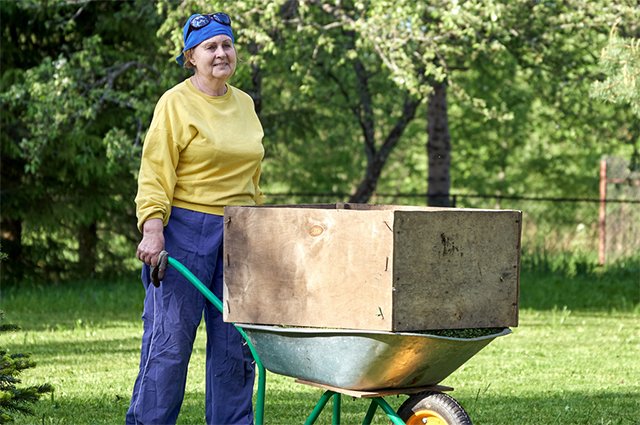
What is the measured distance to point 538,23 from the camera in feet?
39.8

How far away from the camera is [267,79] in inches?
727

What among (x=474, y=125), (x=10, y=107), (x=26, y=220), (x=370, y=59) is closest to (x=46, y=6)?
(x=10, y=107)

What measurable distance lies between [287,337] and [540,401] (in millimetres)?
2969

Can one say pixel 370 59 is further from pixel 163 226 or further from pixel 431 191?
pixel 163 226

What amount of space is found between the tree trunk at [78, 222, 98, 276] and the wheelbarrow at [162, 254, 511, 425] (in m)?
11.2

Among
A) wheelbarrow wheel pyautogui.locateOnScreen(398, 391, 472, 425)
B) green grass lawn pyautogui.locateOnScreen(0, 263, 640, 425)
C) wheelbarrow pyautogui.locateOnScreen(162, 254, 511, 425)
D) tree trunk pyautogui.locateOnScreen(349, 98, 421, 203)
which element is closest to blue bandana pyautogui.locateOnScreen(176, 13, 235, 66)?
wheelbarrow pyautogui.locateOnScreen(162, 254, 511, 425)

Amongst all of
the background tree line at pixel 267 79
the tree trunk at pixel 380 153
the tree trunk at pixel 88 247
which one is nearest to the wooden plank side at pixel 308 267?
the background tree line at pixel 267 79

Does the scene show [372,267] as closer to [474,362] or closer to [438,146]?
[474,362]

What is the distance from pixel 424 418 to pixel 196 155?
1.30m

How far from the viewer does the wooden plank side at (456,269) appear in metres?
3.84

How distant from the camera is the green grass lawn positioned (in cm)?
627

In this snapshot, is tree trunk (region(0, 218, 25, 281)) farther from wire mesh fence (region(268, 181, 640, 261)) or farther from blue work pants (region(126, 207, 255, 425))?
blue work pants (region(126, 207, 255, 425))

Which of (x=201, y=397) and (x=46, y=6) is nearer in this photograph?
(x=201, y=397)

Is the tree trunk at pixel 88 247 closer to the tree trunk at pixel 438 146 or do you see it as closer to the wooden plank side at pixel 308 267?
the tree trunk at pixel 438 146
